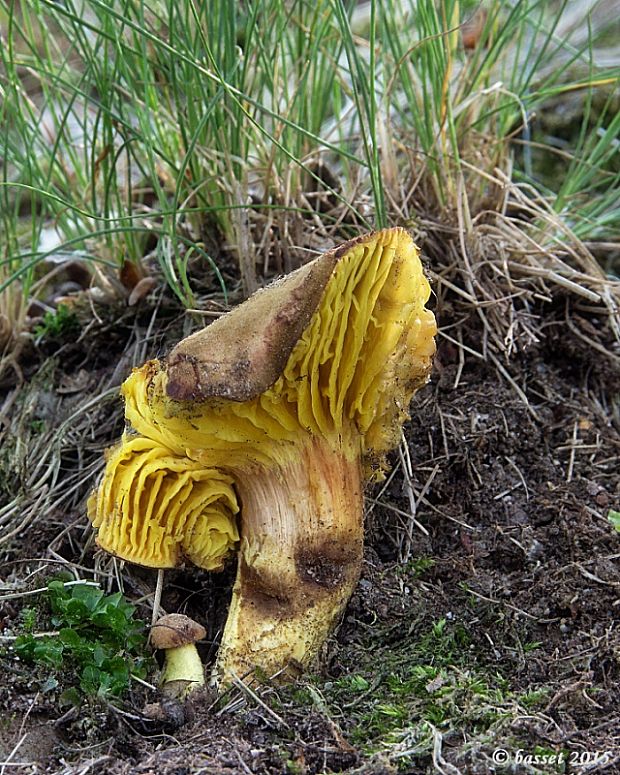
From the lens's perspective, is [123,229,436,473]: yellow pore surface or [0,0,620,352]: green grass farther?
[0,0,620,352]: green grass

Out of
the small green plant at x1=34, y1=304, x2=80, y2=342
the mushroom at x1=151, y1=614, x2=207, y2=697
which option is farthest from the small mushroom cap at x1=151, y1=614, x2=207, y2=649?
the small green plant at x1=34, y1=304, x2=80, y2=342

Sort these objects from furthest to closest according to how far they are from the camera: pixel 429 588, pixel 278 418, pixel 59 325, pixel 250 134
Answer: pixel 59 325
pixel 250 134
pixel 429 588
pixel 278 418

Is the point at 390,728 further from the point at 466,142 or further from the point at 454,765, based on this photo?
the point at 466,142

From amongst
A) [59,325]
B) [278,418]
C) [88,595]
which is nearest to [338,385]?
[278,418]

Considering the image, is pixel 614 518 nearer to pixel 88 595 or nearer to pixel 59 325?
pixel 88 595

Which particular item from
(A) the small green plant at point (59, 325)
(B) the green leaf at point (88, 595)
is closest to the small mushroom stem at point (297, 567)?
(B) the green leaf at point (88, 595)

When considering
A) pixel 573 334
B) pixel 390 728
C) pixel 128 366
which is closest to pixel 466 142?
pixel 573 334

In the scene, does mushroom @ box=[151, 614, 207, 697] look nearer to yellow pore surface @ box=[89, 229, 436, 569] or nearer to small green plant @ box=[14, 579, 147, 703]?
small green plant @ box=[14, 579, 147, 703]
